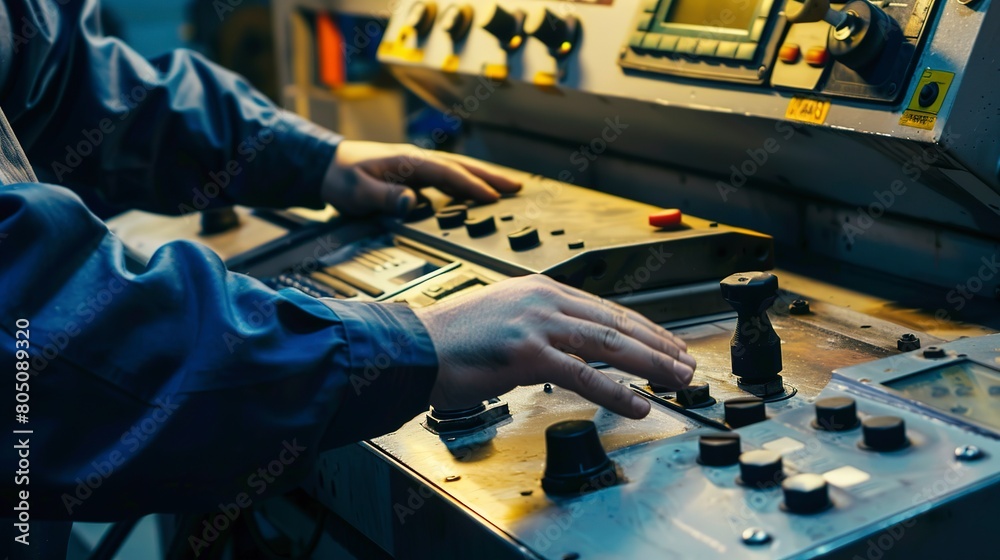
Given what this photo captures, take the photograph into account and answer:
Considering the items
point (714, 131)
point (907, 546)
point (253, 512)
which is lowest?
point (253, 512)

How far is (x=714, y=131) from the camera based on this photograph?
140cm

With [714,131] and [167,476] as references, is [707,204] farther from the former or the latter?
[167,476]

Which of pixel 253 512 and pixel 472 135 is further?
pixel 472 135

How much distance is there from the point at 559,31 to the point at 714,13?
11.4 inches

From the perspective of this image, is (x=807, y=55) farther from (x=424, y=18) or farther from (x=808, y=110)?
(x=424, y=18)

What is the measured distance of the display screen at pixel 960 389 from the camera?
2.74ft

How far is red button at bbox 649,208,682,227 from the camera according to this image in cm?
131

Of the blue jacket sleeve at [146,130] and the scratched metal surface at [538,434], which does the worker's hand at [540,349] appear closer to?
the scratched metal surface at [538,434]

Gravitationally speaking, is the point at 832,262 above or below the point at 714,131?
below

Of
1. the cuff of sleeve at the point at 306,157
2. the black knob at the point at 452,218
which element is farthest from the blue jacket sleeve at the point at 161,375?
the cuff of sleeve at the point at 306,157

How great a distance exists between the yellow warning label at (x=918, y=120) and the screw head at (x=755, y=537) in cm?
54

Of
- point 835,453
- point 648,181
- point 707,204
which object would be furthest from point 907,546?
point 648,181

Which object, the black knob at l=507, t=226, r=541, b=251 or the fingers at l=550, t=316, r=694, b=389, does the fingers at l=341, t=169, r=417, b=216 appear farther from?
the fingers at l=550, t=316, r=694, b=389

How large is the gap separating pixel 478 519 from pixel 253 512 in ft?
2.68
